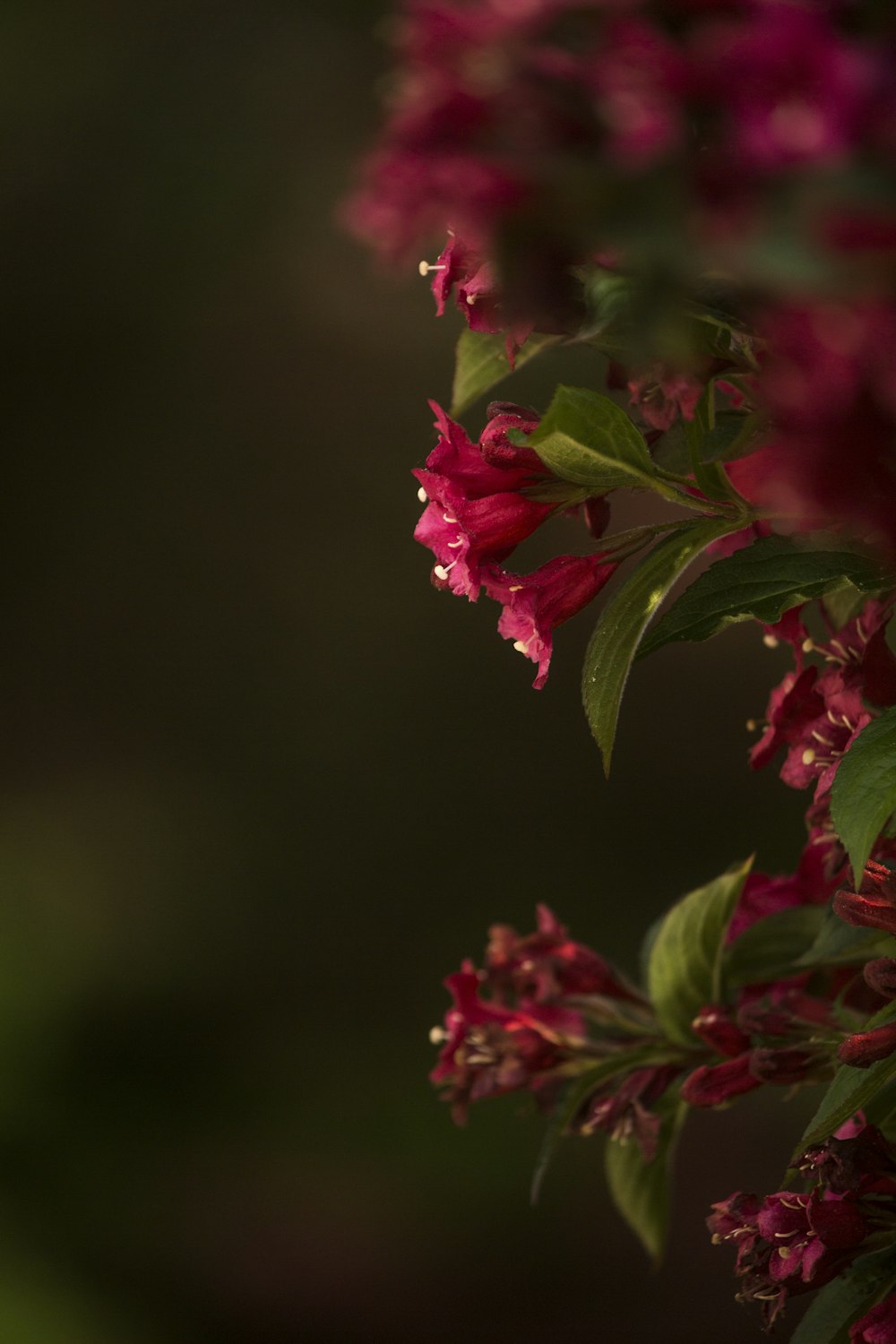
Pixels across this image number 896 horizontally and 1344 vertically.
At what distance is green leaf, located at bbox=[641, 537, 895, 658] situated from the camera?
47 cm

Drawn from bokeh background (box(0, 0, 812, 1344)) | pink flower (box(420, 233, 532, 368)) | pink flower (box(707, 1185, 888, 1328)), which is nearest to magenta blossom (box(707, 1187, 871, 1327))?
pink flower (box(707, 1185, 888, 1328))

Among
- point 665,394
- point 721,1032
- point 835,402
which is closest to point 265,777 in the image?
point 721,1032

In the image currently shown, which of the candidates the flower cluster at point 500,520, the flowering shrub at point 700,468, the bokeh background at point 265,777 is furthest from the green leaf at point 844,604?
the bokeh background at point 265,777

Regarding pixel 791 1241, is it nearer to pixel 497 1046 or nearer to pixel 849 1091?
pixel 849 1091

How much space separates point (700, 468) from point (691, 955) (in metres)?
0.25

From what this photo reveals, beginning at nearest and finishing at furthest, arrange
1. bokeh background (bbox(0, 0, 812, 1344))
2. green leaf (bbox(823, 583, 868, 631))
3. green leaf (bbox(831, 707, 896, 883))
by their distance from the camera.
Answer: green leaf (bbox(831, 707, 896, 883)) → green leaf (bbox(823, 583, 868, 631)) → bokeh background (bbox(0, 0, 812, 1344))

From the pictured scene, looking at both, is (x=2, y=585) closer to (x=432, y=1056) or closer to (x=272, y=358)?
(x=272, y=358)

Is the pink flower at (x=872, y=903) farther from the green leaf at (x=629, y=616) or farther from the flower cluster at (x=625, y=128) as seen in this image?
the flower cluster at (x=625, y=128)

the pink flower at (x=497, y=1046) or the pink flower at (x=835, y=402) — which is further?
the pink flower at (x=497, y=1046)

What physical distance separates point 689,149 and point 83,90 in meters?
3.71

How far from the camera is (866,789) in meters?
0.45

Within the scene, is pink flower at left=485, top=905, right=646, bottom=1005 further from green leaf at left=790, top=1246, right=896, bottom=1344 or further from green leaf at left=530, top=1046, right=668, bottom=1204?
green leaf at left=790, top=1246, right=896, bottom=1344

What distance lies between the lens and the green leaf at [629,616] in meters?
0.49

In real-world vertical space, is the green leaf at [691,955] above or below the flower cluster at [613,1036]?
above
